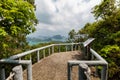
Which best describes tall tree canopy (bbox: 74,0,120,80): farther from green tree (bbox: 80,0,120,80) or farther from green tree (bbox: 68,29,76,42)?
green tree (bbox: 68,29,76,42)

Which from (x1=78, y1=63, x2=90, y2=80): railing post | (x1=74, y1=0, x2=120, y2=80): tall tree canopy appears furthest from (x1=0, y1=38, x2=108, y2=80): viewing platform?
(x1=74, y1=0, x2=120, y2=80): tall tree canopy

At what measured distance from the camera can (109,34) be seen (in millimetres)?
13609

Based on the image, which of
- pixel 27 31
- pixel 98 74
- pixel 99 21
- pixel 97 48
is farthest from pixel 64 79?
pixel 99 21

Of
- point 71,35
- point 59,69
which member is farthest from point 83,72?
point 71,35

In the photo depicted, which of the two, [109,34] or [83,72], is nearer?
[83,72]

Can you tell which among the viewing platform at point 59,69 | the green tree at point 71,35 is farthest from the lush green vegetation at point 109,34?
the green tree at point 71,35

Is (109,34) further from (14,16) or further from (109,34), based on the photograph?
(14,16)

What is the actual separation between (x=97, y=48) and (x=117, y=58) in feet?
8.51

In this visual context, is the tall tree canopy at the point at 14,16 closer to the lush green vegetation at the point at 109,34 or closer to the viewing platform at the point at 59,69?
the viewing platform at the point at 59,69

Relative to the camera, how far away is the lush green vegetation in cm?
1159

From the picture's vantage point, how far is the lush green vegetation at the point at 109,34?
456 inches

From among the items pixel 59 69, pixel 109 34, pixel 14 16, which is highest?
pixel 14 16

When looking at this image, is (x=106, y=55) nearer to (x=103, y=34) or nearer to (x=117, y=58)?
(x=117, y=58)

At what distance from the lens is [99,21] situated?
592 inches
